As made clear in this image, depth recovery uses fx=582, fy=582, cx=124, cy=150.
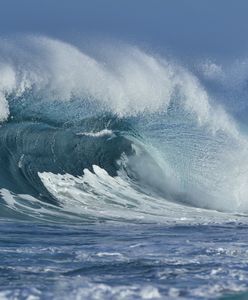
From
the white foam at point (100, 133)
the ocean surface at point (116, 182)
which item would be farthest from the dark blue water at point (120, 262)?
the white foam at point (100, 133)

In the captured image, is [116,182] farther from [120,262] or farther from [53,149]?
[120,262]

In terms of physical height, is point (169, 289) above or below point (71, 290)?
above

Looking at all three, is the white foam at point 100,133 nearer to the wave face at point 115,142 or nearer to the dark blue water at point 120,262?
the wave face at point 115,142

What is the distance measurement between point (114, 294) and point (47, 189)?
24.2 ft

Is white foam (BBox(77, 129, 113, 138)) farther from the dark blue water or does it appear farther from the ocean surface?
the dark blue water

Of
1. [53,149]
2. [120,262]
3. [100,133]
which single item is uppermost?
[100,133]

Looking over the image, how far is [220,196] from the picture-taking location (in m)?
13.5

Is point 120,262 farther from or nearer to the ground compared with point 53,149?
nearer to the ground

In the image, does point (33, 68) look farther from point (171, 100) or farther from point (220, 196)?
point (220, 196)

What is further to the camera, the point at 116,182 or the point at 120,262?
the point at 116,182

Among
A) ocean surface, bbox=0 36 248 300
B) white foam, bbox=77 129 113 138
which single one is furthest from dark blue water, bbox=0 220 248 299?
white foam, bbox=77 129 113 138

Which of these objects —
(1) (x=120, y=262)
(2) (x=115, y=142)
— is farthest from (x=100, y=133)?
(1) (x=120, y=262)

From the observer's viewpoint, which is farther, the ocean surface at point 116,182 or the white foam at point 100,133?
the white foam at point 100,133

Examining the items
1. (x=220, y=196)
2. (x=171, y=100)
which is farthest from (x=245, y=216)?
(x=171, y=100)
